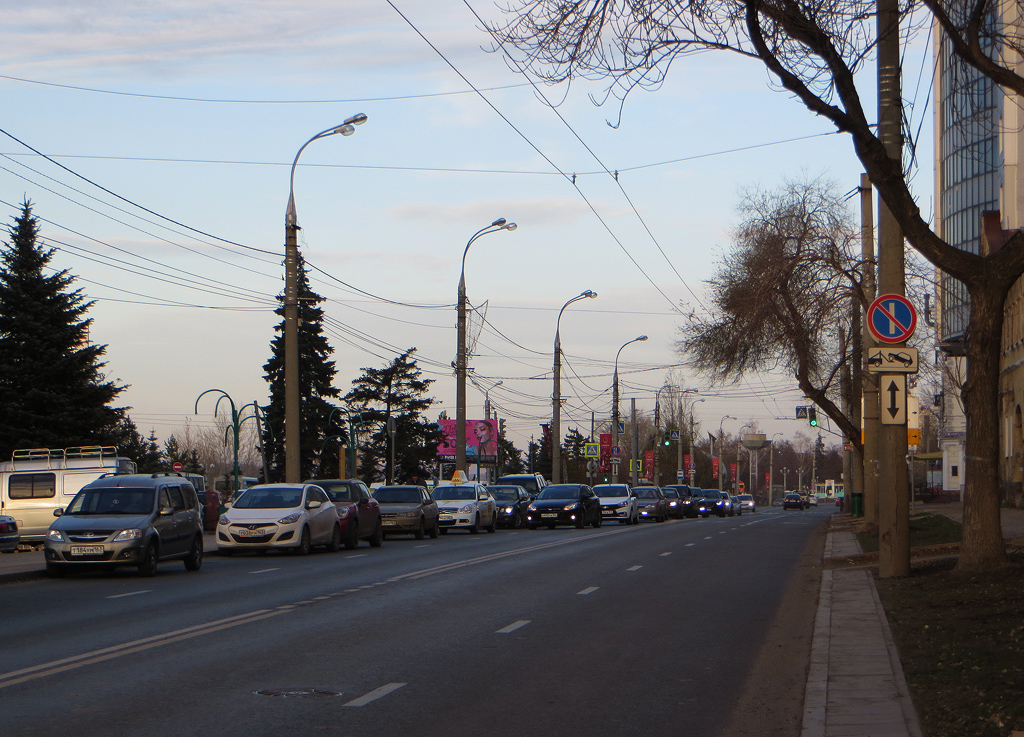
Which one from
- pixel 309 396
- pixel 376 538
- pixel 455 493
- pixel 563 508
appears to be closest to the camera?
pixel 376 538

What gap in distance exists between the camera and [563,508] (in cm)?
4134

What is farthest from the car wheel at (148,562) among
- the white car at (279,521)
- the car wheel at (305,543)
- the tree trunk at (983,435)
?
the tree trunk at (983,435)

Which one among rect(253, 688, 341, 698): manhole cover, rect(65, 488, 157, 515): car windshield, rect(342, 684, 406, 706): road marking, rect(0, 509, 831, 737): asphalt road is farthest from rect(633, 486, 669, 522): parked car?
rect(253, 688, 341, 698): manhole cover

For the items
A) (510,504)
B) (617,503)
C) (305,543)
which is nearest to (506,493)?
(510,504)

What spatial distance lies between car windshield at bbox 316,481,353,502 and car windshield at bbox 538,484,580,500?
1493 centimetres

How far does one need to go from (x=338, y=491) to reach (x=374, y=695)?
67.6 feet

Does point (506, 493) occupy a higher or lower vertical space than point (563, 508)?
higher

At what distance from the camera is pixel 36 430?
46031 millimetres

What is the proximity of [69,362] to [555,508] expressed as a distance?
19.8m

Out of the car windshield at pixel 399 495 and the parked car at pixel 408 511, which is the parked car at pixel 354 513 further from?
the car windshield at pixel 399 495

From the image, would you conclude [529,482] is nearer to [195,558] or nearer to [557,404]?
[557,404]

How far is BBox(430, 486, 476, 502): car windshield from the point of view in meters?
37.8

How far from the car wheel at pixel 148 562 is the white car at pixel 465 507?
654 inches

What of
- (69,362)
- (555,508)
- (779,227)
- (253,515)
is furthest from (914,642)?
(69,362)
